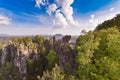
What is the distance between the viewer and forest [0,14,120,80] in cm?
6944

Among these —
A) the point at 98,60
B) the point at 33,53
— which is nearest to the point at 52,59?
the point at 33,53

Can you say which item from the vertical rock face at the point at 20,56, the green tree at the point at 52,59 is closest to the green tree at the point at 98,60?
the green tree at the point at 52,59

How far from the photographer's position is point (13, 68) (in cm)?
9906

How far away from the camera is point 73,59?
8081cm

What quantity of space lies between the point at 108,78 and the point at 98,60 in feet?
21.4

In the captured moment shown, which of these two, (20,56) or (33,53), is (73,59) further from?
(33,53)

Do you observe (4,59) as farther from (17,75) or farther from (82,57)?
(82,57)

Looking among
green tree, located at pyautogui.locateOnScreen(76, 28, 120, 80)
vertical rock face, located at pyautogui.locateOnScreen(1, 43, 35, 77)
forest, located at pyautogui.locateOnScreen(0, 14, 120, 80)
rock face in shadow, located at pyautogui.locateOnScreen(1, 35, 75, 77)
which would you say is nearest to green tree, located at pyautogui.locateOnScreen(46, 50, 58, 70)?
forest, located at pyautogui.locateOnScreen(0, 14, 120, 80)

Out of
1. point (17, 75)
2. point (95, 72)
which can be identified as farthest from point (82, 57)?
point (17, 75)

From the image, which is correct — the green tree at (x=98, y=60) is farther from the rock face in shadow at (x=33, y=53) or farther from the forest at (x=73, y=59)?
the rock face in shadow at (x=33, y=53)

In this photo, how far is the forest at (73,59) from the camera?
2734 inches

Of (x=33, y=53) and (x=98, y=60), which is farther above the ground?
(x=98, y=60)

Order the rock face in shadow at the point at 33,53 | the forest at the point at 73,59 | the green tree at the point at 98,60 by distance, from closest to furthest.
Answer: the green tree at the point at 98,60, the forest at the point at 73,59, the rock face in shadow at the point at 33,53

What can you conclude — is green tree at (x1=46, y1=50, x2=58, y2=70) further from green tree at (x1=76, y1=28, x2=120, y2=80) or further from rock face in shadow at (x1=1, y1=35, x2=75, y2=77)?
green tree at (x1=76, y1=28, x2=120, y2=80)
